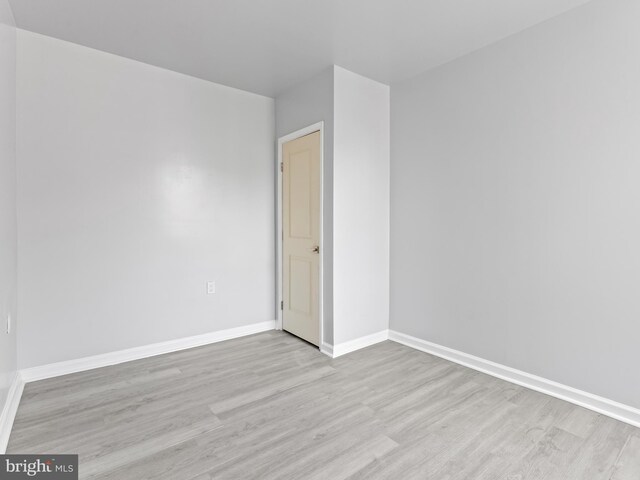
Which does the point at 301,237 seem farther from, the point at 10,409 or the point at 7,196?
the point at 10,409

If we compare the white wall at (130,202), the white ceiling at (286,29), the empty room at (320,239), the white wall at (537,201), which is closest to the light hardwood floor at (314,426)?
the empty room at (320,239)

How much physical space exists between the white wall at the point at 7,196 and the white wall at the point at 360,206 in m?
2.26

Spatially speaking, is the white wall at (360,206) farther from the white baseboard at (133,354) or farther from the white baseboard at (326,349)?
the white baseboard at (133,354)

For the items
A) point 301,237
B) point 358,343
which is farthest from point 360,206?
point 358,343

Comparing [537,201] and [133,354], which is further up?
[537,201]

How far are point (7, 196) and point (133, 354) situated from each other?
157 cm

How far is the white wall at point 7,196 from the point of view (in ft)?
6.49

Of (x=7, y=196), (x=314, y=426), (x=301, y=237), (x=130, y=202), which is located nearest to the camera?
(x=314, y=426)

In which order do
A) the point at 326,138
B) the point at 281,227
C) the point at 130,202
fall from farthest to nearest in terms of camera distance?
the point at 281,227 < the point at 326,138 < the point at 130,202

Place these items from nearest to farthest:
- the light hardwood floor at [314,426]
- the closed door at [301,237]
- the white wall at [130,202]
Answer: the light hardwood floor at [314,426] < the white wall at [130,202] < the closed door at [301,237]

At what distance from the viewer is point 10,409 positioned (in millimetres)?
2082

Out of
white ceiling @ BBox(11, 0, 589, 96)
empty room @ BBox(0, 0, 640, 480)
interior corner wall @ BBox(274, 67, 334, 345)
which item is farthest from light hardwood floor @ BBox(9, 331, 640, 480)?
white ceiling @ BBox(11, 0, 589, 96)

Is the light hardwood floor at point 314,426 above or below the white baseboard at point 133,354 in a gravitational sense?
below

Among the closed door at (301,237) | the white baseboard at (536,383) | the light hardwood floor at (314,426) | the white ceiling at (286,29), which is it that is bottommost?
the light hardwood floor at (314,426)
